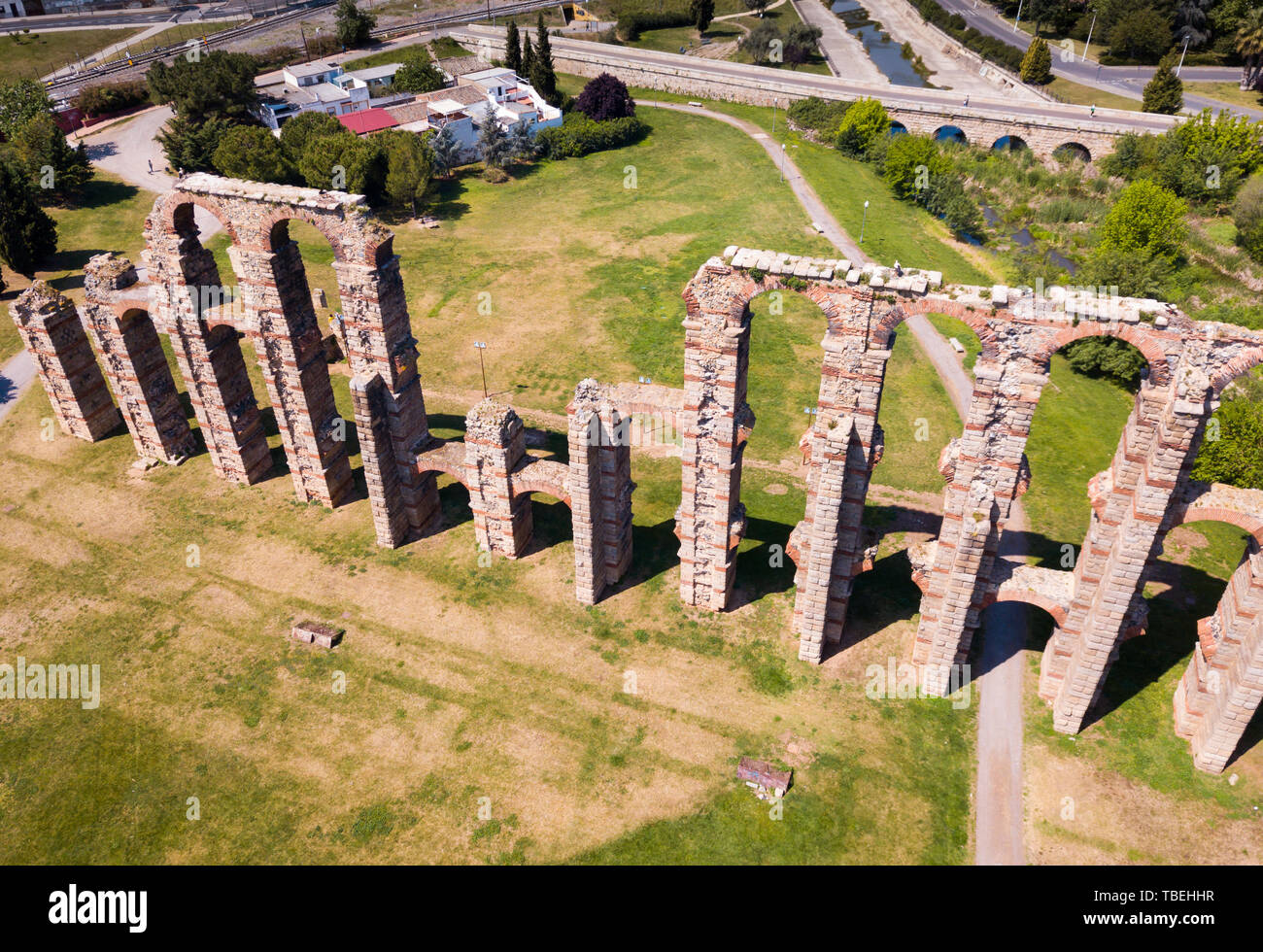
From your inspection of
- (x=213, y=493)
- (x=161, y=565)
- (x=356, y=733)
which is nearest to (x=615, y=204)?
(x=213, y=493)

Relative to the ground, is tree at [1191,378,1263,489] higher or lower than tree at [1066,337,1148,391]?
higher

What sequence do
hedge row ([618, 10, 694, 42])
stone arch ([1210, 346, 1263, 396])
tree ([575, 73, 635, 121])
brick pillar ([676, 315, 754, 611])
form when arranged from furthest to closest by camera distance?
hedge row ([618, 10, 694, 42]), tree ([575, 73, 635, 121]), brick pillar ([676, 315, 754, 611]), stone arch ([1210, 346, 1263, 396])

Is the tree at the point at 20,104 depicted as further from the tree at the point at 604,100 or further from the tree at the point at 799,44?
the tree at the point at 799,44

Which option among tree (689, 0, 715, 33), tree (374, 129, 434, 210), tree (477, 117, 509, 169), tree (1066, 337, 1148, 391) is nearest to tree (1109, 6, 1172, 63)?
tree (689, 0, 715, 33)

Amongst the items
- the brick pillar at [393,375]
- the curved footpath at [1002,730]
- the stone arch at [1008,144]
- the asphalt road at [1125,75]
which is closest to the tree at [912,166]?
the stone arch at [1008,144]

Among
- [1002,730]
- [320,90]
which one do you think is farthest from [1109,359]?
[320,90]

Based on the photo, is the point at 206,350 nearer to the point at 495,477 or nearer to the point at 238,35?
the point at 495,477

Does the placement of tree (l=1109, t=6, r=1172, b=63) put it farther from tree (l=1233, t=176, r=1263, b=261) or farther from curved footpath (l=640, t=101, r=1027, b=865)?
curved footpath (l=640, t=101, r=1027, b=865)
